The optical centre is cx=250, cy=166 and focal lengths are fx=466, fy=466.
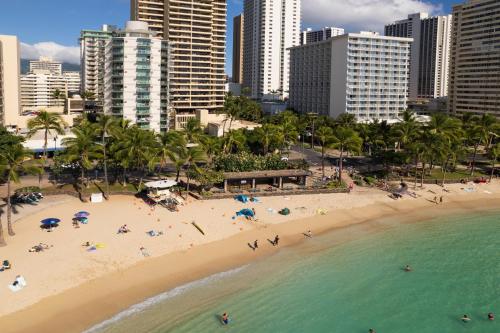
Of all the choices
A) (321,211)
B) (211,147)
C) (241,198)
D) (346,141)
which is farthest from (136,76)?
(321,211)

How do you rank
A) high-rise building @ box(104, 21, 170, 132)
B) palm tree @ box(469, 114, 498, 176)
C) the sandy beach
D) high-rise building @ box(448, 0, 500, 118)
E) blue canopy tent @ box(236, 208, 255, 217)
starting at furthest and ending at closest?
high-rise building @ box(448, 0, 500, 118), high-rise building @ box(104, 21, 170, 132), palm tree @ box(469, 114, 498, 176), blue canopy tent @ box(236, 208, 255, 217), the sandy beach

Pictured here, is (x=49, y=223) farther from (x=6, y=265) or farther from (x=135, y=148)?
(x=135, y=148)

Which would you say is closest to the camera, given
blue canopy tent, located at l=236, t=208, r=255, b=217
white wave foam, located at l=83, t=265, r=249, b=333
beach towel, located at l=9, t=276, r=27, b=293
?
white wave foam, located at l=83, t=265, r=249, b=333

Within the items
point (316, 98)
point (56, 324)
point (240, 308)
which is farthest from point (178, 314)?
point (316, 98)

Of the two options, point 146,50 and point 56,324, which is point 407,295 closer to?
point 56,324

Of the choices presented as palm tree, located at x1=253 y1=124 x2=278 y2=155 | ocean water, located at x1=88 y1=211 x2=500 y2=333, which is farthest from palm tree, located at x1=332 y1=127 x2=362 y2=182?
ocean water, located at x1=88 y1=211 x2=500 y2=333

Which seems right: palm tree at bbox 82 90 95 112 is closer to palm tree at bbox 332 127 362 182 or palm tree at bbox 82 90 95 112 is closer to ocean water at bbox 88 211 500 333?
palm tree at bbox 332 127 362 182
